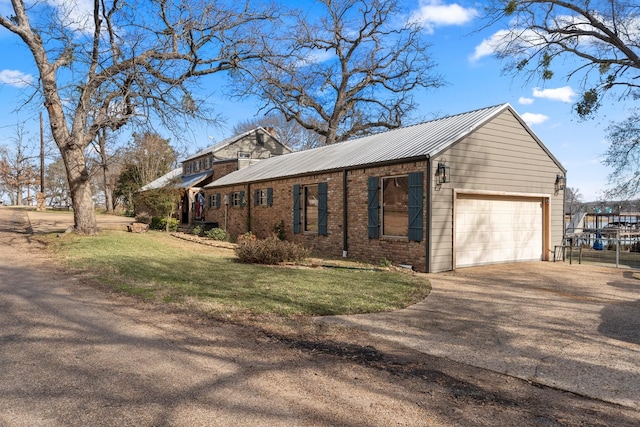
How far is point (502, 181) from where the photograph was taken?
1216cm

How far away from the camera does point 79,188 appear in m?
14.3

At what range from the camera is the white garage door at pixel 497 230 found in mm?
11391

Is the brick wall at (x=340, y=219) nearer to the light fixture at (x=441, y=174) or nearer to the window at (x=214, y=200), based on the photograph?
the light fixture at (x=441, y=174)

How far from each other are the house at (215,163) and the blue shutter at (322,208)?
1195cm

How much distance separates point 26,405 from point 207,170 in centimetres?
2841

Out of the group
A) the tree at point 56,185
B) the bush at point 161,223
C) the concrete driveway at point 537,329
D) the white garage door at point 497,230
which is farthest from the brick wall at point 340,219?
the tree at point 56,185

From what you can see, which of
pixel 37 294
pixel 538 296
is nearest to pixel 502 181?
pixel 538 296

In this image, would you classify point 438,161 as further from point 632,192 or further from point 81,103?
point 632,192

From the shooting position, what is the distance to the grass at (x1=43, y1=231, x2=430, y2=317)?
20.2ft

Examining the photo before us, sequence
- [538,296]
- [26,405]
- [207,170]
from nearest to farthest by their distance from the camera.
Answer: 1. [26,405]
2. [538,296]
3. [207,170]

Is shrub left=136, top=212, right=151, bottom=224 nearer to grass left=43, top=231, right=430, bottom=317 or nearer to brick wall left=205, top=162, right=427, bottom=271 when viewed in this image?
brick wall left=205, top=162, right=427, bottom=271

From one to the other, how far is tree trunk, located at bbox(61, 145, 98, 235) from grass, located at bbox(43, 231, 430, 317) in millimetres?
2795

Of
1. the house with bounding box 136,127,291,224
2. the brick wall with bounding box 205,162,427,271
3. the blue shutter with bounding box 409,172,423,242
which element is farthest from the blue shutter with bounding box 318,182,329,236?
the house with bounding box 136,127,291,224

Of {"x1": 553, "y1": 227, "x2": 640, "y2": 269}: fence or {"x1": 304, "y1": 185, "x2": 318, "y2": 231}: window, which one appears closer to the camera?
{"x1": 553, "y1": 227, "x2": 640, "y2": 269}: fence
